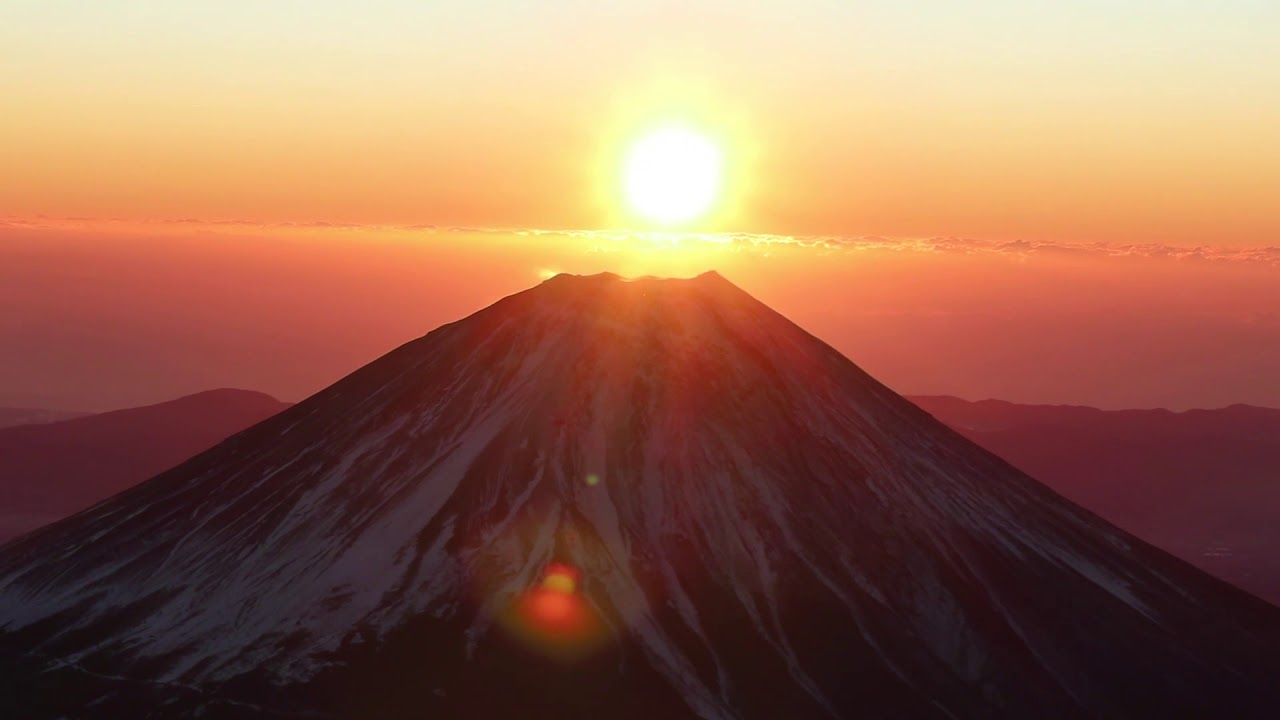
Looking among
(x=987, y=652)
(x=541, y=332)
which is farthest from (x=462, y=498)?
(x=987, y=652)

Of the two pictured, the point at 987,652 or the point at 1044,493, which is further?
the point at 1044,493

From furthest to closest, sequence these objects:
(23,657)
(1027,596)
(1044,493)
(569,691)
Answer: (1044,493), (1027,596), (23,657), (569,691)

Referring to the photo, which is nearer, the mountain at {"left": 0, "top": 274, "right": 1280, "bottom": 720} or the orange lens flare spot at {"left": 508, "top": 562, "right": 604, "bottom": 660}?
the mountain at {"left": 0, "top": 274, "right": 1280, "bottom": 720}

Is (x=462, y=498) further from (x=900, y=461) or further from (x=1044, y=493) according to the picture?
(x=1044, y=493)

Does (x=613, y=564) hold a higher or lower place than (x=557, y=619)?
higher

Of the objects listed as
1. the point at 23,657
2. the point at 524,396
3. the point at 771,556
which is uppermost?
the point at 524,396

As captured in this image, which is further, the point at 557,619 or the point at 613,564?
the point at 613,564

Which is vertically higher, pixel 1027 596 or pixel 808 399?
pixel 808 399

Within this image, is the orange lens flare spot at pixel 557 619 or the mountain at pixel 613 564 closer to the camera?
the mountain at pixel 613 564
